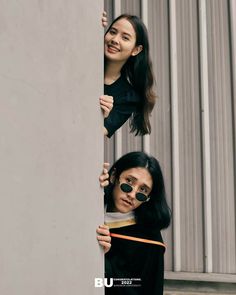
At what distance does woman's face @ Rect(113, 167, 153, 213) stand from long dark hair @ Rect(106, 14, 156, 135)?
33 centimetres

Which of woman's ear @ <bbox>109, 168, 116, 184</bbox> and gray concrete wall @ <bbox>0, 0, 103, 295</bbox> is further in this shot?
woman's ear @ <bbox>109, 168, 116, 184</bbox>

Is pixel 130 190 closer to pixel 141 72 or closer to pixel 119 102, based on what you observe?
pixel 119 102

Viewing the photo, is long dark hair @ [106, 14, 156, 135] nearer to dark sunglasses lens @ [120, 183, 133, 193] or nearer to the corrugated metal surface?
dark sunglasses lens @ [120, 183, 133, 193]

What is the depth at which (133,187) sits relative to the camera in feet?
7.98

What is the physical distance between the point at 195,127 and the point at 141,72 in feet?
4.49

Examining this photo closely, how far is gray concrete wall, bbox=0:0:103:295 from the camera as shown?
1.13 meters

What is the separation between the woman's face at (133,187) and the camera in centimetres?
240

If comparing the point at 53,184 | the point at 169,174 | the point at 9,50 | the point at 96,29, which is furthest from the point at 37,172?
the point at 169,174

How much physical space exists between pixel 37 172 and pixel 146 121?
1551 millimetres

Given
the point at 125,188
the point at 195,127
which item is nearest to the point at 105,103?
the point at 125,188

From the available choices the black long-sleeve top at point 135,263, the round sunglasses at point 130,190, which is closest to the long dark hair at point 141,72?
the round sunglasses at point 130,190

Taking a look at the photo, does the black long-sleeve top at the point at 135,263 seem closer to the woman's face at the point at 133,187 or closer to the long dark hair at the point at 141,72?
the woman's face at the point at 133,187

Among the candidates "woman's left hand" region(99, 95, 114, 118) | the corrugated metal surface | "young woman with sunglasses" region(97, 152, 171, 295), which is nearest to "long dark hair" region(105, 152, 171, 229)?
"young woman with sunglasses" region(97, 152, 171, 295)

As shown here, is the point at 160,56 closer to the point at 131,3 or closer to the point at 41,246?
the point at 131,3
